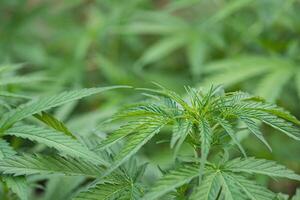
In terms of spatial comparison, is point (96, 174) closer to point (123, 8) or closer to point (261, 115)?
point (261, 115)

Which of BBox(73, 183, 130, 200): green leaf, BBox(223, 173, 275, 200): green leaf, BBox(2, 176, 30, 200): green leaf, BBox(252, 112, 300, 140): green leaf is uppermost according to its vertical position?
BBox(252, 112, 300, 140): green leaf

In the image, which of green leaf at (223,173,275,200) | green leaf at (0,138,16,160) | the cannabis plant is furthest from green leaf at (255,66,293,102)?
green leaf at (0,138,16,160)

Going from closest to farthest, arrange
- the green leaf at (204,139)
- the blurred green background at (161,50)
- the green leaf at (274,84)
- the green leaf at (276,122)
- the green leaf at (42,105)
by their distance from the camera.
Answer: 1. the green leaf at (204,139)
2. the green leaf at (276,122)
3. the green leaf at (42,105)
4. the green leaf at (274,84)
5. the blurred green background at (161,50)

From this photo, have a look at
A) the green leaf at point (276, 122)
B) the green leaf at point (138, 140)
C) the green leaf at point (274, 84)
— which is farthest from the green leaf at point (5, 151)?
the green leaf at point (274, 84)

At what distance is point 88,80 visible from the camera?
3123 mm

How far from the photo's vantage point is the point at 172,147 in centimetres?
108

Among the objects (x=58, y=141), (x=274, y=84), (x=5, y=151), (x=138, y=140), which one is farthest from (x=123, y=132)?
(x=274, y=84)

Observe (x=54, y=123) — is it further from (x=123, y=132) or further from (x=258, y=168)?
(x=258, y=168)

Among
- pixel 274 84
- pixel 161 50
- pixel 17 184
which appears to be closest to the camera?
pixel 17 184

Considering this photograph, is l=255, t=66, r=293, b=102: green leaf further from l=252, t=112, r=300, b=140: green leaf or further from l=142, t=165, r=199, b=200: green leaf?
l=142, t=165, r=199, b=200: green leaf

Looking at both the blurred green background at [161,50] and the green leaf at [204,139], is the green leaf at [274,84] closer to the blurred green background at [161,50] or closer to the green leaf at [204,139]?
the blurred green background at [161,50]

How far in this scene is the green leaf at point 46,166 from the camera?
118cm

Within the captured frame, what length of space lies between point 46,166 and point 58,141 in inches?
2.4

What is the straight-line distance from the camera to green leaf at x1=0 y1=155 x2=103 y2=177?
3.88ft
